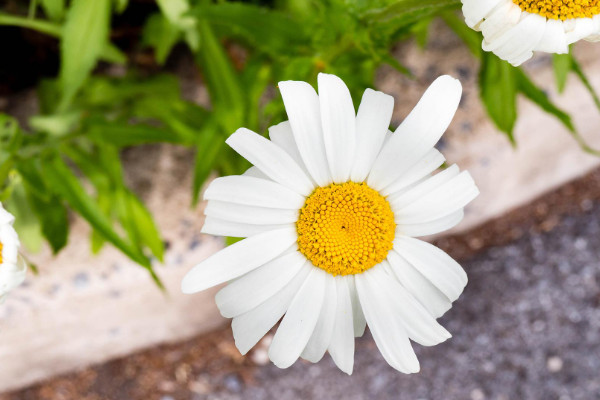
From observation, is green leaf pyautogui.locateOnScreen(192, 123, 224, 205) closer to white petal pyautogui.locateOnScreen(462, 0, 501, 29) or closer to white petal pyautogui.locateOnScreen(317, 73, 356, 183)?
white petal pyautogui.locateOnScreen(317, 73, 356, 183)

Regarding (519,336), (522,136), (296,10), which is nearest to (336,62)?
(296,10)

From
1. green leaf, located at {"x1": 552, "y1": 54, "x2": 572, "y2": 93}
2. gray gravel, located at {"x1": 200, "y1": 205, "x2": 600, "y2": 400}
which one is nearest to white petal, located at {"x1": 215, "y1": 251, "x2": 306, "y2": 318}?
green leaf, located at {"x1": 552, "y1": 54, "x2": 572, "y2": 93}

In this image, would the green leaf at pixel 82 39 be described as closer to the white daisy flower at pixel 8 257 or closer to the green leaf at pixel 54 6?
the green leaf at pixel 54 6

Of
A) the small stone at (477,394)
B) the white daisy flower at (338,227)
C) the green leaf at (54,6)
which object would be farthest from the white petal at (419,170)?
the small stone at (477,394)

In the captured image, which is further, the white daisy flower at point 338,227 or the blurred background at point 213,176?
the blurred background at point 213,176

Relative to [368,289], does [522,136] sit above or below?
below

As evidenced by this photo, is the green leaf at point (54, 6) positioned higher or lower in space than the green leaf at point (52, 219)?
higher

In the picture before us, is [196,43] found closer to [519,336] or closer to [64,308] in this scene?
[64,308]
